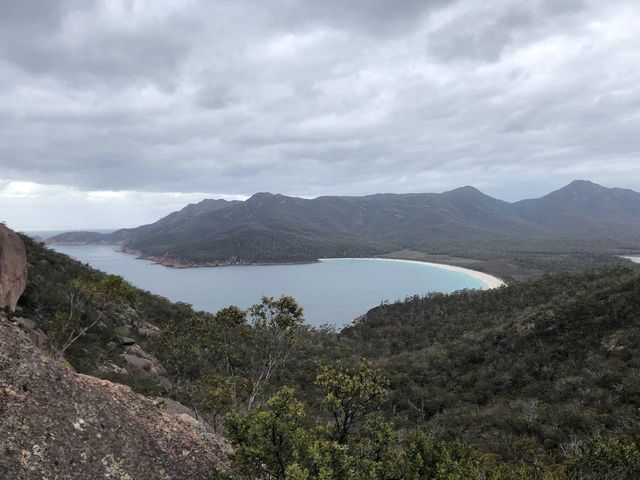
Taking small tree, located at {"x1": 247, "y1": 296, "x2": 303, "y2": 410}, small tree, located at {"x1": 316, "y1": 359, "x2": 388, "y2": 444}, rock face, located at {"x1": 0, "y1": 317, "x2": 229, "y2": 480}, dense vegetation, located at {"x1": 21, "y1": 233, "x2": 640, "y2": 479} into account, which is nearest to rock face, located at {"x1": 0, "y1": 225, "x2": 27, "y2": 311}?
dense vegetation, located at {"x1": 21, "y1": 233, "x2": 640, "y2": 479}

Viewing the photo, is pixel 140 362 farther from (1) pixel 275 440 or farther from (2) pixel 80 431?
(1) pixel 275 440

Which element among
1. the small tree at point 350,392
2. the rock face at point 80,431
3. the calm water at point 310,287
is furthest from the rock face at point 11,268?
the calm water at point 310,287

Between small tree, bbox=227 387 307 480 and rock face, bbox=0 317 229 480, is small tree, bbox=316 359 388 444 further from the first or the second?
rock face, bbox=0 317 229 480

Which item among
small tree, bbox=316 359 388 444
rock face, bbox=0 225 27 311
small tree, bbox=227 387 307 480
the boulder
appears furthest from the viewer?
the boulder

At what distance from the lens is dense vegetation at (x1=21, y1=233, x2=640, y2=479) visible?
8445 mm

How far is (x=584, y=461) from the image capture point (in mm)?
10359

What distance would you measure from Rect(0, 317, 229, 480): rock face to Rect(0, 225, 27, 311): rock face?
44.5 feet

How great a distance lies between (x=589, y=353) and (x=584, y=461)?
22646 mm

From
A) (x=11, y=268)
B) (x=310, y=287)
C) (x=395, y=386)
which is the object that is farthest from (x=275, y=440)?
(x=310, y=287)

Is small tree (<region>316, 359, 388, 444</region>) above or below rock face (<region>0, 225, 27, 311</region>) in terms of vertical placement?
below

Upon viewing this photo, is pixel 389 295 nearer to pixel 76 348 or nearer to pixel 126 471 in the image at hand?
pixel 76 348

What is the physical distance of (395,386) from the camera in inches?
1361

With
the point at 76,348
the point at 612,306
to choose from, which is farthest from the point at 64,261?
the point at 612,306

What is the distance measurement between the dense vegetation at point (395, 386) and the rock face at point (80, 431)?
4.96 ft
